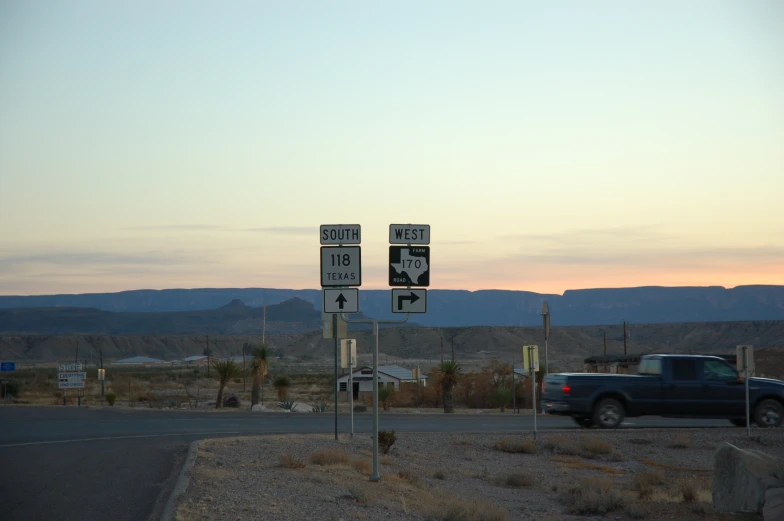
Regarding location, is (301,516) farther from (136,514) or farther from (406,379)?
(406,379)

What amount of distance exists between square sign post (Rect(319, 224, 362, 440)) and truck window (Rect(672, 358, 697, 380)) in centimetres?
1274

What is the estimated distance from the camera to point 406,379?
69.6 meters

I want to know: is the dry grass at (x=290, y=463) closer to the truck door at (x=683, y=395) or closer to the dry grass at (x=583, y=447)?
the dry grass at (x=583, y=447)

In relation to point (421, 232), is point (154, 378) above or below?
below

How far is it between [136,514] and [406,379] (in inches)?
2339

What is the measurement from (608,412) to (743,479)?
10.8 meters

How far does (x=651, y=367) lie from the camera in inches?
939

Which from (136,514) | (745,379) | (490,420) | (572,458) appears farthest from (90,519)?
(490,420)

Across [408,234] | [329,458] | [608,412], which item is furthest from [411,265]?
[608,412]

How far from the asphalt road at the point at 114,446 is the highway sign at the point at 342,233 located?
445 cm

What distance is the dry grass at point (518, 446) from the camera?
68.1 feet

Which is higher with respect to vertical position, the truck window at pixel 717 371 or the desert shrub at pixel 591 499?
the truck window at pixel 717 371

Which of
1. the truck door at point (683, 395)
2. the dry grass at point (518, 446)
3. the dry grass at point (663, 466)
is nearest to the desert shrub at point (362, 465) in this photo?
the dry grass at point (518, 446)

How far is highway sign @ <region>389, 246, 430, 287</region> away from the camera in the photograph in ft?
45.1
